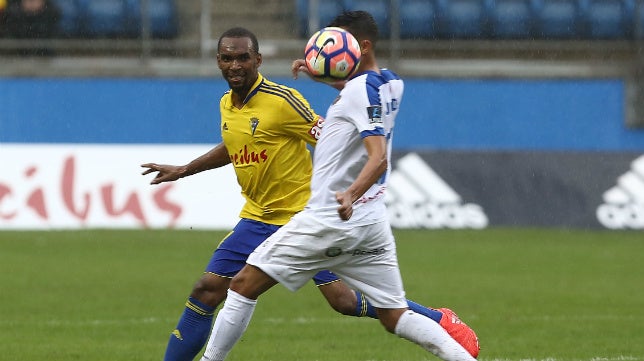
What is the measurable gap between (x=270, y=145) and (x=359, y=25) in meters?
1.26

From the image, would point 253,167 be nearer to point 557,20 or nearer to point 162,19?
point 162,19

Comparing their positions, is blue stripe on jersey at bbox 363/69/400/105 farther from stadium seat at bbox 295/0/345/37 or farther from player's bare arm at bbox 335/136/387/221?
stadium seat at bbox 295/0/345/37

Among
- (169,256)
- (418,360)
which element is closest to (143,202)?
(169,256)

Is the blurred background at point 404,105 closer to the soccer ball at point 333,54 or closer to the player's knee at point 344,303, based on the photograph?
the player's knee at point 344,303

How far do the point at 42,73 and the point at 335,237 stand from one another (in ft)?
48.6

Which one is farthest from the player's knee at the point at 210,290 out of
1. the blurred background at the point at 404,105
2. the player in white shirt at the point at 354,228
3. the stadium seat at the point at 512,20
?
the stadium seat at the point at 512,20

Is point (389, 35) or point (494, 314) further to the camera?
point (389, 35)

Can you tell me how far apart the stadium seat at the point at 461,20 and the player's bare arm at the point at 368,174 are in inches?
631

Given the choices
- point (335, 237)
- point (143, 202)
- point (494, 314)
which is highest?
point (335, 237)

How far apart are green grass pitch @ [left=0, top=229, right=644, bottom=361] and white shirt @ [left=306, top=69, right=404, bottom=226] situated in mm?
2232

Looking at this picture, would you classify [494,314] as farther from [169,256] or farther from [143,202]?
[143,202]

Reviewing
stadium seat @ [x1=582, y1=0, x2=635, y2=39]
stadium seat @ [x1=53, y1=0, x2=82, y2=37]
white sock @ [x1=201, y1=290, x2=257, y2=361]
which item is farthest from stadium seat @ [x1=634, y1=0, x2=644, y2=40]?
white sock @ [x1=201, y1=290, x2=257, y2=361]

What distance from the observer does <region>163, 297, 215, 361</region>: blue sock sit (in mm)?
6943

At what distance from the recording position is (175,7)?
2159cm
